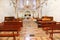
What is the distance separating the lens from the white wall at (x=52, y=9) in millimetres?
15742

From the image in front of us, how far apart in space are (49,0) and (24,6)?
2.90 metres

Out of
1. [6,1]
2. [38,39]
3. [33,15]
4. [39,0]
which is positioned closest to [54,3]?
[39,0]

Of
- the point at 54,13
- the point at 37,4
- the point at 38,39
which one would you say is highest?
the point at 37,4

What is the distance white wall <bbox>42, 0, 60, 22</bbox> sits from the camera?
1574 cm

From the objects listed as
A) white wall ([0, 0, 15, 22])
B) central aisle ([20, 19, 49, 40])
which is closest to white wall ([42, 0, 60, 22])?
white wall ([0, 0, 15, 22])

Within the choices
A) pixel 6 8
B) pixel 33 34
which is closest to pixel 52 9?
pixel 6 8

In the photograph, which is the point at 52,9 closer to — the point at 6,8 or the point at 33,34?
the point at 6,8

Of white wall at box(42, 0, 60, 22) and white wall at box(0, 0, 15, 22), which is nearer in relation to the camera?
white wall at box(0, 0, 15, 22)

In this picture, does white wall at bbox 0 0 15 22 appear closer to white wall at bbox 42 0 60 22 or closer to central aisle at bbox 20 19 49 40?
white wall at bbox 42 0 60 22

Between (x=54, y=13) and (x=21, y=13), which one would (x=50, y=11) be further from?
(x=21, y=13)

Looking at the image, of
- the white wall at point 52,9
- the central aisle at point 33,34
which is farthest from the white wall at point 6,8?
the central aisle at point 33,34

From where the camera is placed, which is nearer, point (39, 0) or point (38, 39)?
point (38, 39)

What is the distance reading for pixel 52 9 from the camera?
15.8 meters

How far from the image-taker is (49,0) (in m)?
15.7
